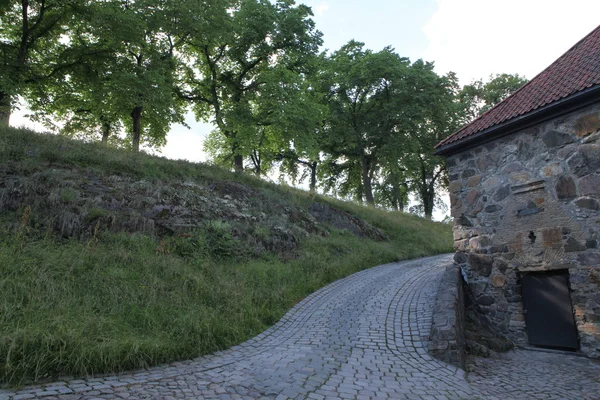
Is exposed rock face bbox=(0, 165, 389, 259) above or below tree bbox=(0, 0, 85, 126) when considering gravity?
below

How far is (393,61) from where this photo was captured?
870 inches

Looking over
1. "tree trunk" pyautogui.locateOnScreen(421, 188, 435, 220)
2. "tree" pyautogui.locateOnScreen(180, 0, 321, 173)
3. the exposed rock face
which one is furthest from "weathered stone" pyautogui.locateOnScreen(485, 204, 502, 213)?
"tree trunk" pyautogui.locateOnScreen(421, 188, 435, 220)

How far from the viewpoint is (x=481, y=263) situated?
8.09 metres

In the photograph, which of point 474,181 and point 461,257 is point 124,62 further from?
point 461,257

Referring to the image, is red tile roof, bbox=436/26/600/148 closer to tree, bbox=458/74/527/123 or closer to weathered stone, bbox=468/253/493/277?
weathered stone, bbox=468/253/493/277

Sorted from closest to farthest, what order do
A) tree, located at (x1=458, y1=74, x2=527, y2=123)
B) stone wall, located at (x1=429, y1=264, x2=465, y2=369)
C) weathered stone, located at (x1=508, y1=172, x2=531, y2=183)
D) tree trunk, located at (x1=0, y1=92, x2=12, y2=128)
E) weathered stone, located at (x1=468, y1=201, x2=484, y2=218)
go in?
stone wall, located at (x1=429, y1=264, x2=465, y2=369)
weathered stone, located at (x1=508, y1=172, x2=531, y2=183)
weathered stone, located at (x1=468, y1=201, x2=484, y2=218)
tree trunk, located at (x1=0, y1=92, x2=12, y2=128)
tree, located at (x1=458, y1=74, x2=527, y2=123)

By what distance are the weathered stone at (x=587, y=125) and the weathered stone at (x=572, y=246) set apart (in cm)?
206

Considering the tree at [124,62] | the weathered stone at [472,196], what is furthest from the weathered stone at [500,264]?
the tree at [124,62]

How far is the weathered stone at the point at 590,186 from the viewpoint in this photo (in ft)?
21.1

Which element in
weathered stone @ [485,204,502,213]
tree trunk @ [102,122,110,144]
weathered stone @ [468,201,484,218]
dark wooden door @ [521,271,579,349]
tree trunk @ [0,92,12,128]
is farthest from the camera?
tree trunk @ [102,122,110,144]

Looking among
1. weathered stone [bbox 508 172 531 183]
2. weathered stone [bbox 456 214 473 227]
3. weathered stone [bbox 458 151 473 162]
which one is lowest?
weathered stone [bbox 456 214 473 227]

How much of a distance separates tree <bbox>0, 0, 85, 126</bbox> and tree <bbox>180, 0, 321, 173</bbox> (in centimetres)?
532

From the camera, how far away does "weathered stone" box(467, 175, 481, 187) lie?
834 cm

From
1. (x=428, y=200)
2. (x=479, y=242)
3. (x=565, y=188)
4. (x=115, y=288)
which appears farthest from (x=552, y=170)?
(x=428, y=200)
